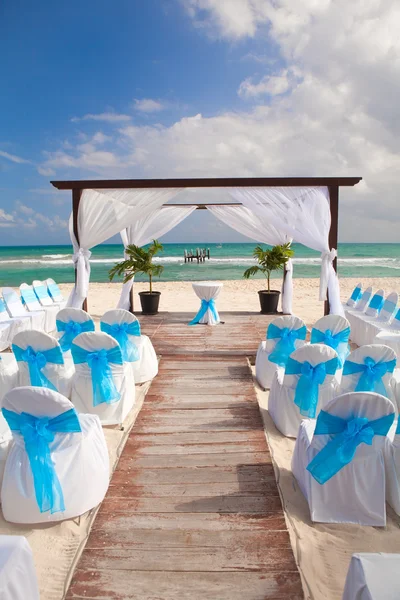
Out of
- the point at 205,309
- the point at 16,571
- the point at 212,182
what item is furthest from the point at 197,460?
the point at 205,309

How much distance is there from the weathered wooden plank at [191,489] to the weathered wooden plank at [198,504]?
0.12 feet

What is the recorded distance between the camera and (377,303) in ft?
Answer: 24.6

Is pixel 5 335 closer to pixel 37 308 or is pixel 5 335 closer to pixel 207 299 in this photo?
pixel 37 308

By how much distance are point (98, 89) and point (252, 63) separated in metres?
13.0

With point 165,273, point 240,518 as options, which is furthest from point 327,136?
point 240,518

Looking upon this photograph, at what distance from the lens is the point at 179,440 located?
355 centimetres

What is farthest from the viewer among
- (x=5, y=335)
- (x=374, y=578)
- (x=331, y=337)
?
(x=5, y=335)

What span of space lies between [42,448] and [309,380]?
205 centimetres

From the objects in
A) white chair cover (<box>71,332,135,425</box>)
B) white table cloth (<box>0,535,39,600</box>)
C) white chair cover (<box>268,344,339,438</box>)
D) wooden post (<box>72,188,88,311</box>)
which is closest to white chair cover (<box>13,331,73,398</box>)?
white chair cover (<box>71,332,135,425</box>)

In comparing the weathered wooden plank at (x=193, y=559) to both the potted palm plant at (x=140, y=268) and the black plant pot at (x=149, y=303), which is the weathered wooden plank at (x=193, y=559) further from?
the black plant pot at (x=149, y=303)

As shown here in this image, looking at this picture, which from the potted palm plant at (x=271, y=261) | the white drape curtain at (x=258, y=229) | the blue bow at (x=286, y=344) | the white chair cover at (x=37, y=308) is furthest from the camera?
the white drape curtain at (x=258, y=229)

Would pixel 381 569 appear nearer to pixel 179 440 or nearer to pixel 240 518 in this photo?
pixel 240 518

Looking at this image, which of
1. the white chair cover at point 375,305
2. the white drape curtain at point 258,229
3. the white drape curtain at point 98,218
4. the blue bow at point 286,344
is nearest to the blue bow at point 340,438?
the blue bow at point 286,344

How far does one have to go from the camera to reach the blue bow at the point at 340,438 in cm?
240
